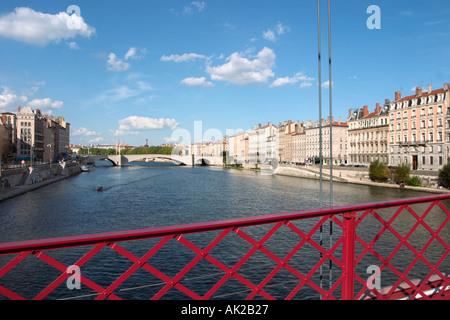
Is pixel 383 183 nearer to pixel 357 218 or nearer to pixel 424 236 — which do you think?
pixel 424 236

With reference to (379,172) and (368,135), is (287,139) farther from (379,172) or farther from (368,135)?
(379,172)

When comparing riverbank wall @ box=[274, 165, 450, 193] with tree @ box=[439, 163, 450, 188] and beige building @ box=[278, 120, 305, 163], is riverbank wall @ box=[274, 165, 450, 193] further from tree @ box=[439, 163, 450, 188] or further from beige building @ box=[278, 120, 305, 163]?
beige building @ box=[278, 120, 305, 163]

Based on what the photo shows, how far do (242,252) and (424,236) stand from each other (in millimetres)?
9470

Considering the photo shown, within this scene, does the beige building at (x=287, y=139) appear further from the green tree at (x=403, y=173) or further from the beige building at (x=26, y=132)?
the beige building at (x=26, y=132)

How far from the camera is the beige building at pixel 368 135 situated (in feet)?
184

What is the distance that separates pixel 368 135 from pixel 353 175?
11.9m

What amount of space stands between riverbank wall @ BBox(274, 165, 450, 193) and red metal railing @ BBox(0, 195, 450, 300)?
1870 centimetres

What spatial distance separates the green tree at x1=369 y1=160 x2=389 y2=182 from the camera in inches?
1759

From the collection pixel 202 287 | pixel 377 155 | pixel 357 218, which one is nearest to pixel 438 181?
pixel 377 155

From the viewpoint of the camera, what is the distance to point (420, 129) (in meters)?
46.7

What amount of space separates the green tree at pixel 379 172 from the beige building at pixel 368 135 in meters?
8.19

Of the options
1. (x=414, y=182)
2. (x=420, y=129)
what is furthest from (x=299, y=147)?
(x=414, y=182)

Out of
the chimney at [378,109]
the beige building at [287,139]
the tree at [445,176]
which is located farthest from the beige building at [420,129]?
the beige building at [287,139]

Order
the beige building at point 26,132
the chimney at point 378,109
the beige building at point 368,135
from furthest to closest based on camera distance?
the beige building at point 26,132, the chimney at point 378,109, the beige building at point 368,135
